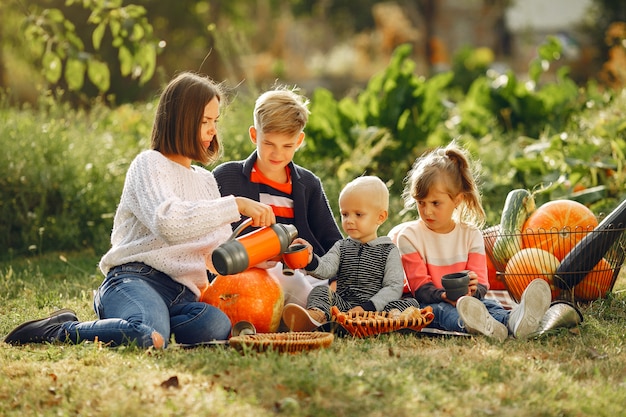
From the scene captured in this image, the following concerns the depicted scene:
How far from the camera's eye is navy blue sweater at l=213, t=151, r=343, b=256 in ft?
15.2

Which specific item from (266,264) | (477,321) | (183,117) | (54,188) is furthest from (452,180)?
(54,188)

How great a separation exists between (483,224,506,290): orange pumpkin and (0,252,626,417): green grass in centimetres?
111

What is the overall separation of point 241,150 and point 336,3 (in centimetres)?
1857

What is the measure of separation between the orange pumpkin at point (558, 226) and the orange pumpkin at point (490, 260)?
0.18 meters

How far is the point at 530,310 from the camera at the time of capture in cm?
401

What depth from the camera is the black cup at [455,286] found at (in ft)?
13.7

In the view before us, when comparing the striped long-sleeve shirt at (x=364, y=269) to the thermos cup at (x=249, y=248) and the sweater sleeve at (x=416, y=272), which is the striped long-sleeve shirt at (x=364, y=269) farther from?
the thermos cup at (x=249, y=248)

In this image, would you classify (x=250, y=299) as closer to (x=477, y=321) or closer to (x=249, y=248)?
(x=249, y=248)

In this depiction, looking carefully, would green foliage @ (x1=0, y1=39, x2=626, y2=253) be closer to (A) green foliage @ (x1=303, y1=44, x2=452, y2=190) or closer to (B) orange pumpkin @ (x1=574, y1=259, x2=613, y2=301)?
(A) green foliage @ (x1=303, y1=44, x2=452, y2=190)

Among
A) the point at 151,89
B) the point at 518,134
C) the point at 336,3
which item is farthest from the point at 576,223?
the point at 336,3

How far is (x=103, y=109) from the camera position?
8328mm

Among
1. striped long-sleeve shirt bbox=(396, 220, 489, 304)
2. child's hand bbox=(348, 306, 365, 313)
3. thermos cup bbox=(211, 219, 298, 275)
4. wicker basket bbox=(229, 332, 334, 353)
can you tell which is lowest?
child's hand bbox=(348, 306, 365, 313)

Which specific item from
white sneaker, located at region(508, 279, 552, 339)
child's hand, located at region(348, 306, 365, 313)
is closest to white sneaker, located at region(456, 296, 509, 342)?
white sneaker, located at region(508, 279, 552, 339)

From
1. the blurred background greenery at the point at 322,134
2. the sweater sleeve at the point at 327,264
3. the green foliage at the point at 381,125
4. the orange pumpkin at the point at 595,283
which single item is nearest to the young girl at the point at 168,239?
the sweater sleeve at the point at 327,264
